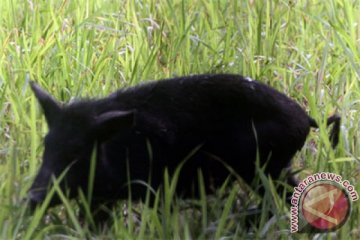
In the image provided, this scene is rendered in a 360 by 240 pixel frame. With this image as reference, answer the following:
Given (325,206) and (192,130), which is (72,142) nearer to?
(192,130)

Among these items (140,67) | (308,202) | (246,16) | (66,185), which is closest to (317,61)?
(246,16)

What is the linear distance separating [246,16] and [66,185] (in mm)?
2201

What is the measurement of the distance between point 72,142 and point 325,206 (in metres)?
0.96

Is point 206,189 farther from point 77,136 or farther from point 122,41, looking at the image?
point 122,41

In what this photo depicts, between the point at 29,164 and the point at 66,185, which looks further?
the point at 29,164

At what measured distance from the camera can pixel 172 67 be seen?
5.04 metres

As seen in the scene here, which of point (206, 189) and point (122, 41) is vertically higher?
point (122, 41)

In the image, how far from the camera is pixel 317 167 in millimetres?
4199

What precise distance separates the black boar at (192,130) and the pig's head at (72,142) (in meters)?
0.01

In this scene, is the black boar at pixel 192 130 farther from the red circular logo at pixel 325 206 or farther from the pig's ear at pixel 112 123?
the red circular logo at pixel 325 206

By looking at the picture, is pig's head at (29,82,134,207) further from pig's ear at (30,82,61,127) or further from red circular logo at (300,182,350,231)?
red circular logo at (300,182,350,231)

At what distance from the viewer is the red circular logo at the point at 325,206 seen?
3.72 meters

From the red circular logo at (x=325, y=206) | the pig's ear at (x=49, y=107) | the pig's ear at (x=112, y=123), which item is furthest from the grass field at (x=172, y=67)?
the pig's ear at (x=112, y=123)

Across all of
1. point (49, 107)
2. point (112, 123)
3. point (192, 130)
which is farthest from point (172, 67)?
point (112, 123)
